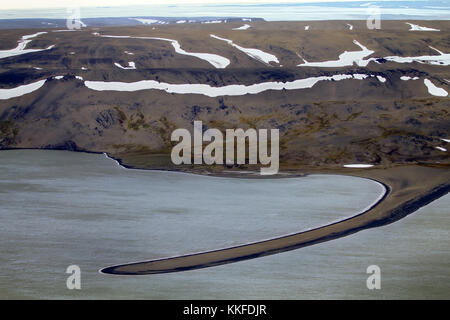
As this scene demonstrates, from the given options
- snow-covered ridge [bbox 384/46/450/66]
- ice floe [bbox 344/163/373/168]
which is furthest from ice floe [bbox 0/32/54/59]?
ice floe [bbox 344/163/373/168]

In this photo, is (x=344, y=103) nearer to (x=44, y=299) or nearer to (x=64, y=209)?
(x=64, y=209)

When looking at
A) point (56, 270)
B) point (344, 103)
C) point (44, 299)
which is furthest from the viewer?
point (344, 103)

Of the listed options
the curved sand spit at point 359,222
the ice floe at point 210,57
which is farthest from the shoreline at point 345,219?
the ice floe at point 210,57

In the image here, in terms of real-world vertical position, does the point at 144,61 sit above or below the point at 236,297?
above

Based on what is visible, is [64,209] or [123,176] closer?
[64,209]

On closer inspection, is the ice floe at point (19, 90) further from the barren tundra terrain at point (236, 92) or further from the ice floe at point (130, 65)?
the ice floe at point (130, 65)

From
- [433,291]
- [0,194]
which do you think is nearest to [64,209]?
[0,194]

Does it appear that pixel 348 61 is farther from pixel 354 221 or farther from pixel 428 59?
pixel 354 221

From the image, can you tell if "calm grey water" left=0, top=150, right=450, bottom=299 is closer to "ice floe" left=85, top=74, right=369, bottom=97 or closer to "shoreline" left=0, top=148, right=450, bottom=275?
"shoreline" left=0, top=148, right=450, bottom=275
